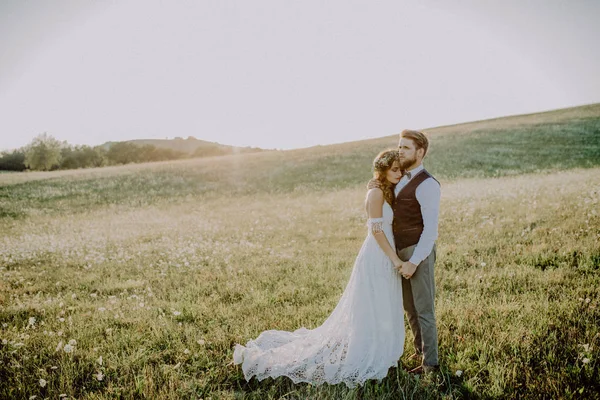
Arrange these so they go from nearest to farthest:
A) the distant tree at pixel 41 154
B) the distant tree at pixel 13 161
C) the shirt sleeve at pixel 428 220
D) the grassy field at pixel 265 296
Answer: the shirt sleeve at pixel 428 220 → the grassy field at pixel 265 296 → the distant tree at pixel 41 154 → the distant tree at pixel 13 161

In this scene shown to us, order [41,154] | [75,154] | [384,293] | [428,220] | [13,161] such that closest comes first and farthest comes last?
1. [428,220]
2. [384,293]
3. [41,154]
4. [13,161]
5. [75,154]

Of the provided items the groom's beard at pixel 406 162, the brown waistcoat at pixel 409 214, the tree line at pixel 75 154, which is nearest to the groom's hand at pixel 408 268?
the brown waistcoat at pixel 409 214

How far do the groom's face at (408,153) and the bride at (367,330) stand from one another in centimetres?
9

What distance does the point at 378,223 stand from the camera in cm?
451

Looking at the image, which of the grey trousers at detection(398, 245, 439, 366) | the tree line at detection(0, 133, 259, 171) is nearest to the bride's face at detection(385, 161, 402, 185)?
the grey trousers at detection(398, 245, 439, 366)

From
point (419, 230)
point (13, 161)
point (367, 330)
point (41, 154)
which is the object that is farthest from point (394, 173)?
point (13, 161)

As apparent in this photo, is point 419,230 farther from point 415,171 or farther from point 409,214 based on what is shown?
point 415,171

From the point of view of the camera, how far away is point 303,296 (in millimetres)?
6902

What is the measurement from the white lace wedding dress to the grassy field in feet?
0.63

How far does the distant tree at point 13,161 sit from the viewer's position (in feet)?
239

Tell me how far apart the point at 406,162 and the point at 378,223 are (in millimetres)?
831

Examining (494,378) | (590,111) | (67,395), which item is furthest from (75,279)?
(590,111)

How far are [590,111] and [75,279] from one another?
62.7m

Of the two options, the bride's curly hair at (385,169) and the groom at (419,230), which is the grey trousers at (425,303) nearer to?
the groom at (419,230)
